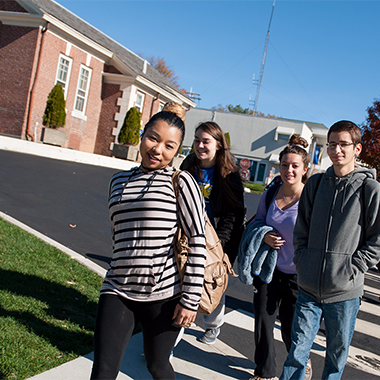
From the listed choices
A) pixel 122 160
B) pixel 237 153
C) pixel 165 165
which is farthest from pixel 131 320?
pixel 237 153

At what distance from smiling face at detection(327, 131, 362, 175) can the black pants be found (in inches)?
42.5

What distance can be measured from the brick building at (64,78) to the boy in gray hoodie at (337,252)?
17.0 meters

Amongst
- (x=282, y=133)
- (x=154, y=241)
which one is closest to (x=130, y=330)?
(x=154, y=241)

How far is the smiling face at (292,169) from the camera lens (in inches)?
140

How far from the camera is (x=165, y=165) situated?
7.92ft

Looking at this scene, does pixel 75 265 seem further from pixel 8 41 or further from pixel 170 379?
pixel 8 41

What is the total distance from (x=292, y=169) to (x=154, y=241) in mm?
1810

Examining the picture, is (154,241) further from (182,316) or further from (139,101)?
(139,101)

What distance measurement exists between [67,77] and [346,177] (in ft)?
63.2

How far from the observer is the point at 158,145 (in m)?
2.37

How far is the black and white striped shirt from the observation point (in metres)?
2.22

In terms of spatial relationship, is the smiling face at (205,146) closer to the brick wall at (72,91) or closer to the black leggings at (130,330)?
the black leggings at (130,330)

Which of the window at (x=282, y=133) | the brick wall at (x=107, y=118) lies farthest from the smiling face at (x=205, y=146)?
the window at (x=282, y=133)

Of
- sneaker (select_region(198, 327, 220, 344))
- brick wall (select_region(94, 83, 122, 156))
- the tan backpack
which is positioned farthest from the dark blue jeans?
brick wall (select_region(94, 83, 122, 156))
